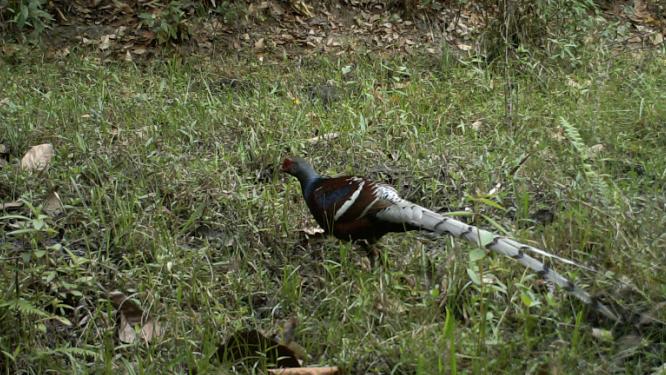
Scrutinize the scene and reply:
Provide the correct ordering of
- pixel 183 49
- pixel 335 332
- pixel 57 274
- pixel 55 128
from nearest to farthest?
1. pixel 335 332
2. pixel 57 274
3. pixel 55 128
4. pixel 183 49

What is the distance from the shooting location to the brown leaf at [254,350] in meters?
2.82

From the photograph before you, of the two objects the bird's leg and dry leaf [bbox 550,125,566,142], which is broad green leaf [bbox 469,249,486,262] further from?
dry leaf [bbox 550,125,566,142]

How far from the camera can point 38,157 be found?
4277mm

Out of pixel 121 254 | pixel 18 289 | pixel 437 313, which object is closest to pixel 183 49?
pixel 121 254

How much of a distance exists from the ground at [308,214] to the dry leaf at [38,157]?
87 mm

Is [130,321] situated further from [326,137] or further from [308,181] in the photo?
[326,137]

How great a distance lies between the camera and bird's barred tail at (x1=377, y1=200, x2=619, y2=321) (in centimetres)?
266

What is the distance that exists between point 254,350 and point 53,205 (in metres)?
1.75

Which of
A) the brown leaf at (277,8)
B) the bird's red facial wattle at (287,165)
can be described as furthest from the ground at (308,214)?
the brown leaf at (277,8)

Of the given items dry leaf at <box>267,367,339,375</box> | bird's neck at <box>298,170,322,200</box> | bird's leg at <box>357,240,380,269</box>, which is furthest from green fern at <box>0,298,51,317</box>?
bird's leg at <box>357,240,380,269</box>

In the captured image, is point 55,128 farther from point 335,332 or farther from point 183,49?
point 335,332

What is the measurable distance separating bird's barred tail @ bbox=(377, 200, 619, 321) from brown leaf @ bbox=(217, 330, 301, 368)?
0.95m

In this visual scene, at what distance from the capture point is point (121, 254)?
3574mm

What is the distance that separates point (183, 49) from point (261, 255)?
3418 millimetres
